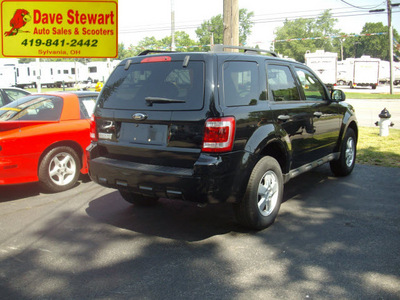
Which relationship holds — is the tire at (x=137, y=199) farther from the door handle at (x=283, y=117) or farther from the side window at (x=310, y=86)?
the side window at (x=310, y=86)

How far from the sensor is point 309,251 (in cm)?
371

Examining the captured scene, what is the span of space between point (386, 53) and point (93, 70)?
92586 mm

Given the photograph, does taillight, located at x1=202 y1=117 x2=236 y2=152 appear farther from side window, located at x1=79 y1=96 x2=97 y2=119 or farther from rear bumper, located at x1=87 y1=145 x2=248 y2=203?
side window, located at x1=79 y1=96 x2=97 y2=119

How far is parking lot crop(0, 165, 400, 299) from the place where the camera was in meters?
3.06

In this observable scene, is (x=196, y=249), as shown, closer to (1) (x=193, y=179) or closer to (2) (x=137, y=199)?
(1) (x=193, y=179)

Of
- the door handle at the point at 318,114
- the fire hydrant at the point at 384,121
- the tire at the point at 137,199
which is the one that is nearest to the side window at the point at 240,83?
the door handle at the point at 318,114

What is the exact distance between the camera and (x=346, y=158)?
6.55m

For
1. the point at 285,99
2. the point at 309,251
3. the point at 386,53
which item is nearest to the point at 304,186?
the point at 285,99

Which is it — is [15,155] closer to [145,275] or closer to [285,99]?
[145,275]

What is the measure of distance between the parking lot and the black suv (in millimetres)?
505

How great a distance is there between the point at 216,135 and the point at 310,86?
256cm
